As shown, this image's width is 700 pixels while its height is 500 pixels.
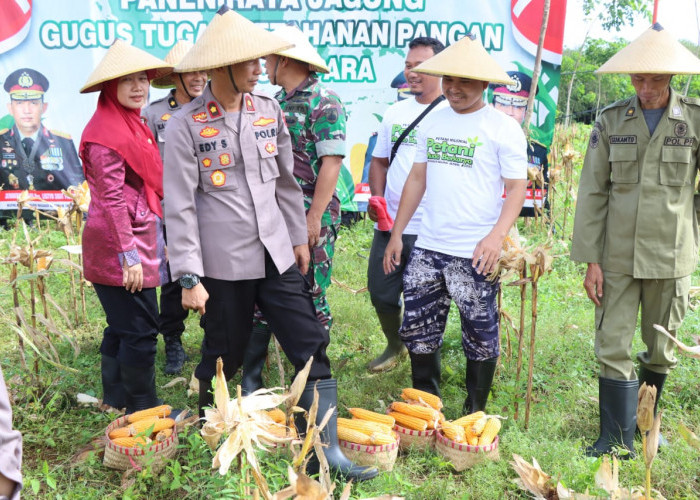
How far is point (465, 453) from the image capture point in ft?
10.7

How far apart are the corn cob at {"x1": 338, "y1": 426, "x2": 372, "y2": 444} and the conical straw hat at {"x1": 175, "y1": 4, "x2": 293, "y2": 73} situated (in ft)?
5.60

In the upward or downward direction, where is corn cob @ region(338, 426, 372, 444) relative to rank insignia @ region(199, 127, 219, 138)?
downward

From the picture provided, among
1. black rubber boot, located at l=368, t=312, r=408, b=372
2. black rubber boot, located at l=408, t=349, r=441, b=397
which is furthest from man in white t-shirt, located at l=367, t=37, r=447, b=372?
black rubber boot, located at l=408, t=349, r=441, b=397

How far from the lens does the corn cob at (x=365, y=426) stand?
3277 mm

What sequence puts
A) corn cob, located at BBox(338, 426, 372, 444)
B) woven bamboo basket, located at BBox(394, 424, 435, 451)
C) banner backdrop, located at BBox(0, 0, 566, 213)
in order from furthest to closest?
banner backdrop, located at BBox(0, 0, 566, 213) < woven bamboo basket, located at BBox(394, 424, 435, 451) < corn cob, located at BBox(338, 426, 372, 444)

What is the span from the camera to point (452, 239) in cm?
360

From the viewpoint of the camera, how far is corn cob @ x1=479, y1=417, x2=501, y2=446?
334cm

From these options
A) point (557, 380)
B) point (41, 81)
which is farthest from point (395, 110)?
point (41, 81)

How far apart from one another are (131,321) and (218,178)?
106 centimetres

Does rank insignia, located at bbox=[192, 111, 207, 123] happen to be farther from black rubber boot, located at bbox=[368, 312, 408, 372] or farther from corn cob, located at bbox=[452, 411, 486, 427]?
black rubber boot, located at bbox=[368, 312, 408, 372]

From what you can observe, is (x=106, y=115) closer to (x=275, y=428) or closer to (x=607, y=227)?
(x=275, y=428)

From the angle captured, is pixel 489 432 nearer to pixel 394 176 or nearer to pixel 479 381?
pixel 479 381

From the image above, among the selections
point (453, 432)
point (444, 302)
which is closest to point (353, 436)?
point (453, 432)

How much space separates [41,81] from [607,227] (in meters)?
6.43
